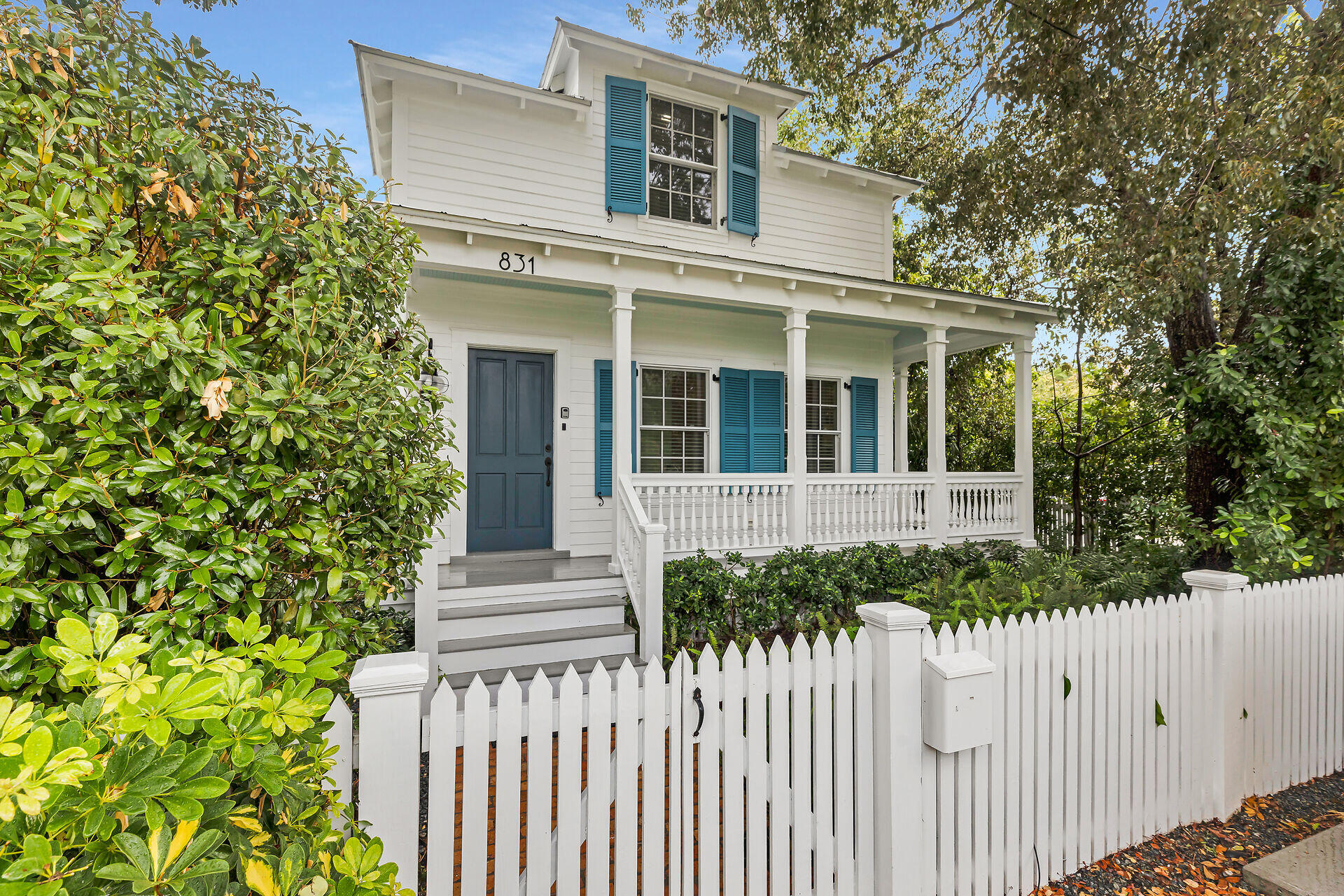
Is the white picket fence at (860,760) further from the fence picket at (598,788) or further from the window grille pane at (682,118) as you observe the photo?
the window grille pane at (682,118)

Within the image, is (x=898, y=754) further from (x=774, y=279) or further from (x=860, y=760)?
(x=774, y=279)

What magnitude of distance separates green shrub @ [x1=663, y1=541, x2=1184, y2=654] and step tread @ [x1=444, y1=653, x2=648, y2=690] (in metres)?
0.46

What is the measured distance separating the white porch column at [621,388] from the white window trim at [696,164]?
6.74 feet

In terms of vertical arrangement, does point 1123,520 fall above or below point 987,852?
above

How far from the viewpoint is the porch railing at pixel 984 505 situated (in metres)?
7.47

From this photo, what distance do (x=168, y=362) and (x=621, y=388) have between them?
14.8 ft

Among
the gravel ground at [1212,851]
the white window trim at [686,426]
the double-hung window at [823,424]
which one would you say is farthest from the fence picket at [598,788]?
the double-hung window at [823,424]

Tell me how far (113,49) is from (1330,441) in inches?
306

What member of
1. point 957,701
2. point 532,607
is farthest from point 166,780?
point 532,607

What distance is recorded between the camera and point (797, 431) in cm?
664

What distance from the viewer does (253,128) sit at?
203 centimetres

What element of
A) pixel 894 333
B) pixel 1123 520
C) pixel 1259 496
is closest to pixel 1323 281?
pixel 1259 496

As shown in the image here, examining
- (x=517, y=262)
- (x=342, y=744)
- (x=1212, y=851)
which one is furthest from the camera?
(x=517, y=262)

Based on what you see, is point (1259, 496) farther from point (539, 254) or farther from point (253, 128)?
point (253, 128)
